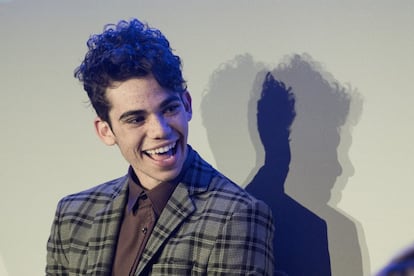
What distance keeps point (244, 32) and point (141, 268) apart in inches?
22.4

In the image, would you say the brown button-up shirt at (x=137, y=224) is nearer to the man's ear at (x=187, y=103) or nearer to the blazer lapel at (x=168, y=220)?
the blazer lapel at (x=168, y=220)

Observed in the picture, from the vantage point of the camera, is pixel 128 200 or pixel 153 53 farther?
pixel 128 200

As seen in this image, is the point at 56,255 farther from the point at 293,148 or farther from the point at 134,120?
the point at 293,148

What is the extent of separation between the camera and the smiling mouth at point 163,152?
1146 millimetres

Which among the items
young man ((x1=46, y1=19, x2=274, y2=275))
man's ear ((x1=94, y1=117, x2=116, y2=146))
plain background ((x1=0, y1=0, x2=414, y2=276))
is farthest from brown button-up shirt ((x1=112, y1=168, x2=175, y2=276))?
plain background ((x1=0, y1=0, x2=414, y2=276))

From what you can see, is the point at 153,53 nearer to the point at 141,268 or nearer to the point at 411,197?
the point at 141,268

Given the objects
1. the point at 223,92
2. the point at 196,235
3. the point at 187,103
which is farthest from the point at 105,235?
the point at 223,92

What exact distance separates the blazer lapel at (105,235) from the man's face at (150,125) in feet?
0.34

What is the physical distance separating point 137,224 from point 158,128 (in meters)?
0.21

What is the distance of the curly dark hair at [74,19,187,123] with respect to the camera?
3.66ft

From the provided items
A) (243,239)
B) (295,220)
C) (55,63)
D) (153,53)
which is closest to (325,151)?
(295,220)

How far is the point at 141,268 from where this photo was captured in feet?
3.66

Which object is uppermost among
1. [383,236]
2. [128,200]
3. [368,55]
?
[368,55]

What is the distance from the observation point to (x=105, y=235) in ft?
3.94
